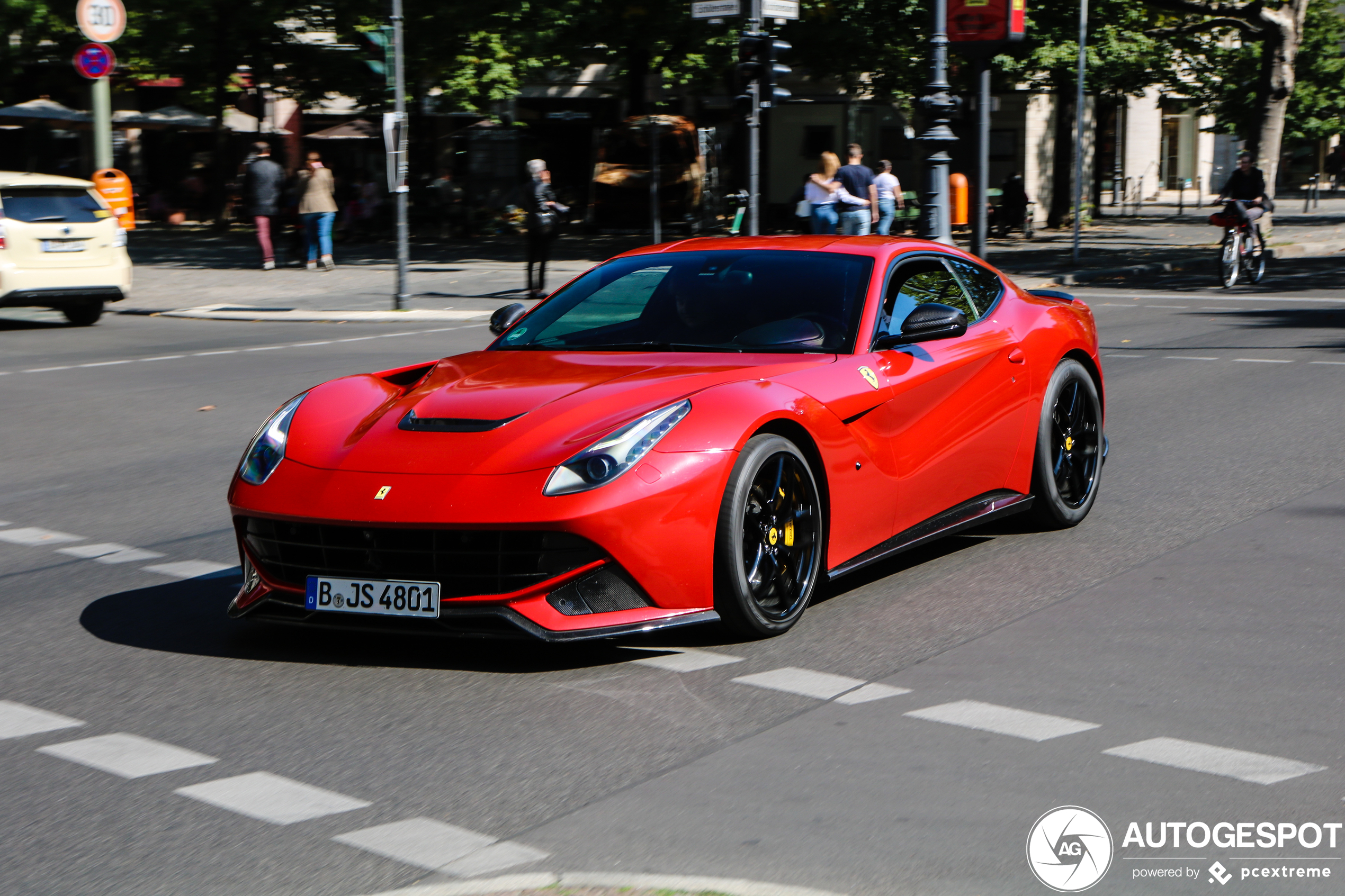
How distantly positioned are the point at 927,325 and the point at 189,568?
312 centimetres

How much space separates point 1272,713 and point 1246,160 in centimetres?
2000

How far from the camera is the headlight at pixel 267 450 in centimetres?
541

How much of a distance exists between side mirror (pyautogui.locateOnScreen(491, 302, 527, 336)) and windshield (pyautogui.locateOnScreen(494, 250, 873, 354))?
11 cm

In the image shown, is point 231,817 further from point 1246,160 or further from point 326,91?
point 326,91

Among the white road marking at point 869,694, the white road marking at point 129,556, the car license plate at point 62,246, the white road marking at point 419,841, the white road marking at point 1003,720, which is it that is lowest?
the white road marking at point 129,556

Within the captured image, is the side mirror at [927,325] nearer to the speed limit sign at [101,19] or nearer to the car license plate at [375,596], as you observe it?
the car license plate at [375,596]

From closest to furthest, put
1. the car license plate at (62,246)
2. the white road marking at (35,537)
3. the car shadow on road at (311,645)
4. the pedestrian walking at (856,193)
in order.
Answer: the car shadow on road at (311,645) < the white road marking at (35,537) < the car license plate at (62,246) < the pedestrian walking at (856,193)

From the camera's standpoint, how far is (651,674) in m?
5.04

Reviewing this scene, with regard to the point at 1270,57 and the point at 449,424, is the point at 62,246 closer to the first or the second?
the point at 449,424

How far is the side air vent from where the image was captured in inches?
195

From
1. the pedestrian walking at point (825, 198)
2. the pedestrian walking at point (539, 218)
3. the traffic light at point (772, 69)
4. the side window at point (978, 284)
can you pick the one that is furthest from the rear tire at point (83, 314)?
the side window at point (978, 284)

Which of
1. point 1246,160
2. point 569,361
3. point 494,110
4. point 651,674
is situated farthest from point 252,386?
point 494,110

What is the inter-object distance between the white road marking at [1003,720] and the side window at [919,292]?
1.88m

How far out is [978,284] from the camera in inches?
278
